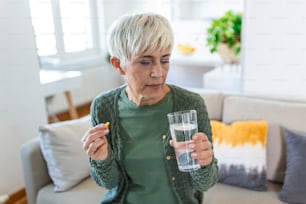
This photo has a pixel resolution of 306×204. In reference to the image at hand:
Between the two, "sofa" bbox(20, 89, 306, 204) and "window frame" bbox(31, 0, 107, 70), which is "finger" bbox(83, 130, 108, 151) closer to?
"sofa" bbox(20, 89, 306, 204)

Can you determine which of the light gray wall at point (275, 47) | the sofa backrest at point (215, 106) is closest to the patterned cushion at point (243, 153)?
the sofa backrest at point (215, 106)

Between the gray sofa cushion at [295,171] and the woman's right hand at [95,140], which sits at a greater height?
the woman's right hand at [95,140]

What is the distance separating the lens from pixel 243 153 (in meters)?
1.60

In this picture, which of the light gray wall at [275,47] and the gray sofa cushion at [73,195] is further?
the light gray wall at [275,47]

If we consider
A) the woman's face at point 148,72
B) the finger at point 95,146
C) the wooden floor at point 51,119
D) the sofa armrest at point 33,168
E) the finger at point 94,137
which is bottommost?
the wooden floor at point 51,119

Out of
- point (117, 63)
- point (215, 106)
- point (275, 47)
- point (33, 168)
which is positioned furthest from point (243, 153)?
point (33, 168)

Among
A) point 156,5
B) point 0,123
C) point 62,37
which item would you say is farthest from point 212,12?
point 0,123

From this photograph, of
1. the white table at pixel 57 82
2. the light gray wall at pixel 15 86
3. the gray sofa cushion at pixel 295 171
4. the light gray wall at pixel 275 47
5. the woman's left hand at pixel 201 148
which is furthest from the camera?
the white table at pixel 57 82

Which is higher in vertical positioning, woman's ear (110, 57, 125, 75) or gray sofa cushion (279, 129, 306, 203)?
woman's ear (110, 57, 125, 75)

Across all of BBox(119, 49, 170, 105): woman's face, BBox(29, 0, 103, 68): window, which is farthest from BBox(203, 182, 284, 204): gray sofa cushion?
BBox(29, 0, 103, 68): window

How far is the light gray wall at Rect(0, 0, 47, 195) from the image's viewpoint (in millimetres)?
2023

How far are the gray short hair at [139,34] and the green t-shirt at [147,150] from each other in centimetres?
19

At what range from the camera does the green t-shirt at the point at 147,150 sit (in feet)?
3.37

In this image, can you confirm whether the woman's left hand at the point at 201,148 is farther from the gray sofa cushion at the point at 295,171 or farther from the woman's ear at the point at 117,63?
the gray sofa cushion at the point at 295,171
